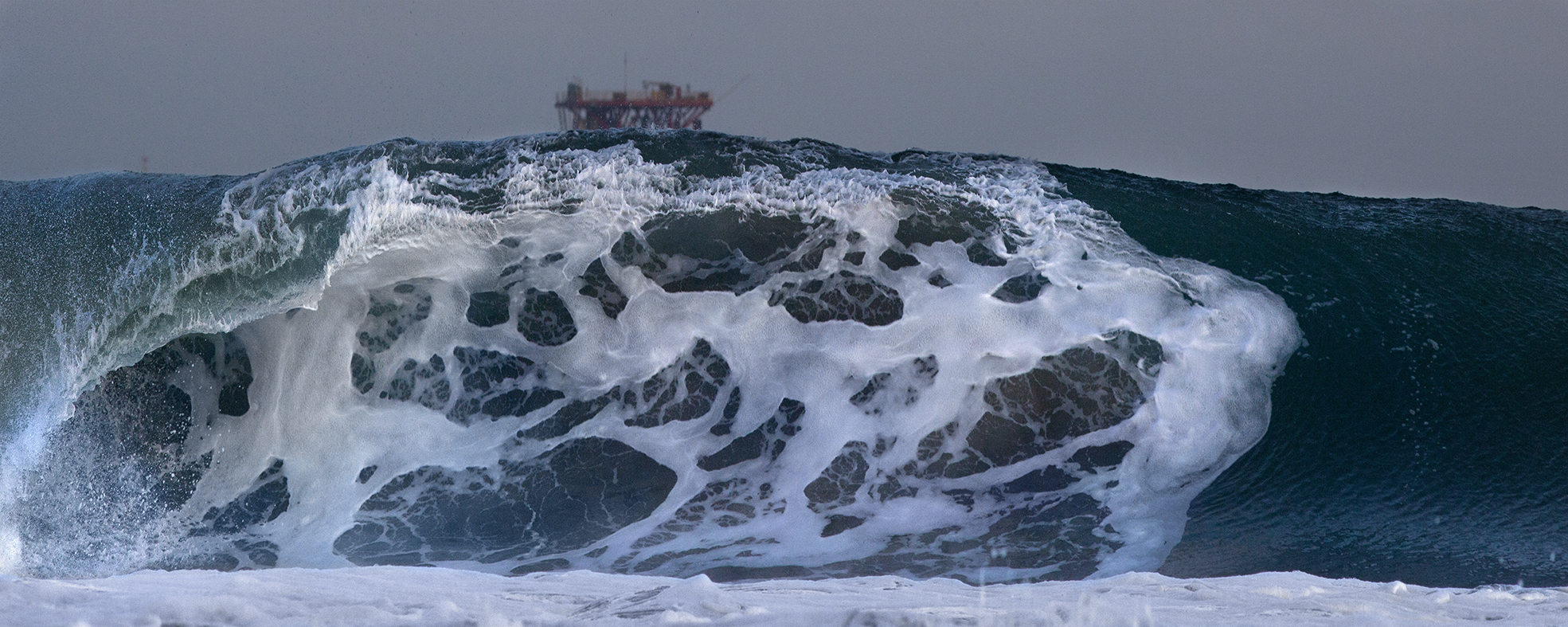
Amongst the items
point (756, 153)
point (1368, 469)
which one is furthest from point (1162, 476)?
point (756, 153)

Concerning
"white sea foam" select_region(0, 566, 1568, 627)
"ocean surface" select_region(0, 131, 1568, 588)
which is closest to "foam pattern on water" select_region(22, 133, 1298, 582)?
"ocean surface" select_region(0, 131, 1568, 588)

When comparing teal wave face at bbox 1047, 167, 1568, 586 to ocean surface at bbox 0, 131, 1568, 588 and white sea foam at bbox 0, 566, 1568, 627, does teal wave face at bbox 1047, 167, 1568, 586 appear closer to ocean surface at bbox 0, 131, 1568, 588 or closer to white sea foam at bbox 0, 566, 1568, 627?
ocean surface at bbox 0, 131, 1568, 588

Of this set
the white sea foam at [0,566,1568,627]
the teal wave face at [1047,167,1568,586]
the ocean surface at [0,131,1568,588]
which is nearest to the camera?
the white sea foam at [0,566,1568,627]

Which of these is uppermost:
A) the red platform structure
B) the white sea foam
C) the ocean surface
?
the red platform structure

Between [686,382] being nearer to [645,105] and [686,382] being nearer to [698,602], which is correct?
[698,602]

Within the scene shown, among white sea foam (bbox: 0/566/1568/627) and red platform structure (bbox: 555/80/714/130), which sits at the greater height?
red platform structure (bbox: 555/80/714/130)

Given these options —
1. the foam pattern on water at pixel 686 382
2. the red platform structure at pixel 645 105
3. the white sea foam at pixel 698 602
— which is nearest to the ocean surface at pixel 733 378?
the foam pattern on water at pixel 686 382

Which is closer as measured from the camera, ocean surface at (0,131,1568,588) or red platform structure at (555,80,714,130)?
ocean surface at (0,131,1568,588)

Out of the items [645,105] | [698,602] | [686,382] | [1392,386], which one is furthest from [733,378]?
[645,105]
